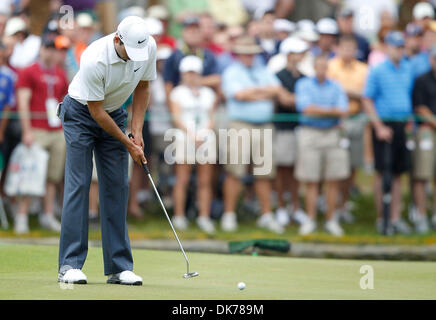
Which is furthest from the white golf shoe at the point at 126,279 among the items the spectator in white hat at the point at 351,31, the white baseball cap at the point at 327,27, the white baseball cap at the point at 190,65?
the spectator in white hat at the point at 351,31

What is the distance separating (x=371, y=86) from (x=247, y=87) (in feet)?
5.45

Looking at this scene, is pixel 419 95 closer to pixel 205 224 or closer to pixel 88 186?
pixel 205 224

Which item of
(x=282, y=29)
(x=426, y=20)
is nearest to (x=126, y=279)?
(x=282, y=29)

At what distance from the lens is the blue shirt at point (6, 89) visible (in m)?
11.7

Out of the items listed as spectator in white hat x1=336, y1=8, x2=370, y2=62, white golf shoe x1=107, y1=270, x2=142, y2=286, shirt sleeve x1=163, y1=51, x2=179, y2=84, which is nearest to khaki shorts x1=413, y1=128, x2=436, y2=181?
spectator in white hat x1=336, y1=8, x2=370, y2=62

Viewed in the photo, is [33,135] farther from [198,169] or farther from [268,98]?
[268,98]

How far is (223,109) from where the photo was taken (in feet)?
41.3

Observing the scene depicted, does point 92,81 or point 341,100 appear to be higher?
point 341,100

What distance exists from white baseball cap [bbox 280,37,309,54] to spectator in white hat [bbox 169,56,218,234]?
1203mm

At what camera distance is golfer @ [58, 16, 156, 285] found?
6352 millimetres

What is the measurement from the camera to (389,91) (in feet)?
40.3

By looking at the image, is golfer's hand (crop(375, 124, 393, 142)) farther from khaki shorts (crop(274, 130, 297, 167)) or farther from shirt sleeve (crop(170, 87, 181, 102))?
shirt sleeve (crop(170, 87, 181, 102))

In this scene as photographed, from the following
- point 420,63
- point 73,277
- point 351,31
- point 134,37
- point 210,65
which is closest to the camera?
point 134,37

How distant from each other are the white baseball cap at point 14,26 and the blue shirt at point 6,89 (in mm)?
889
